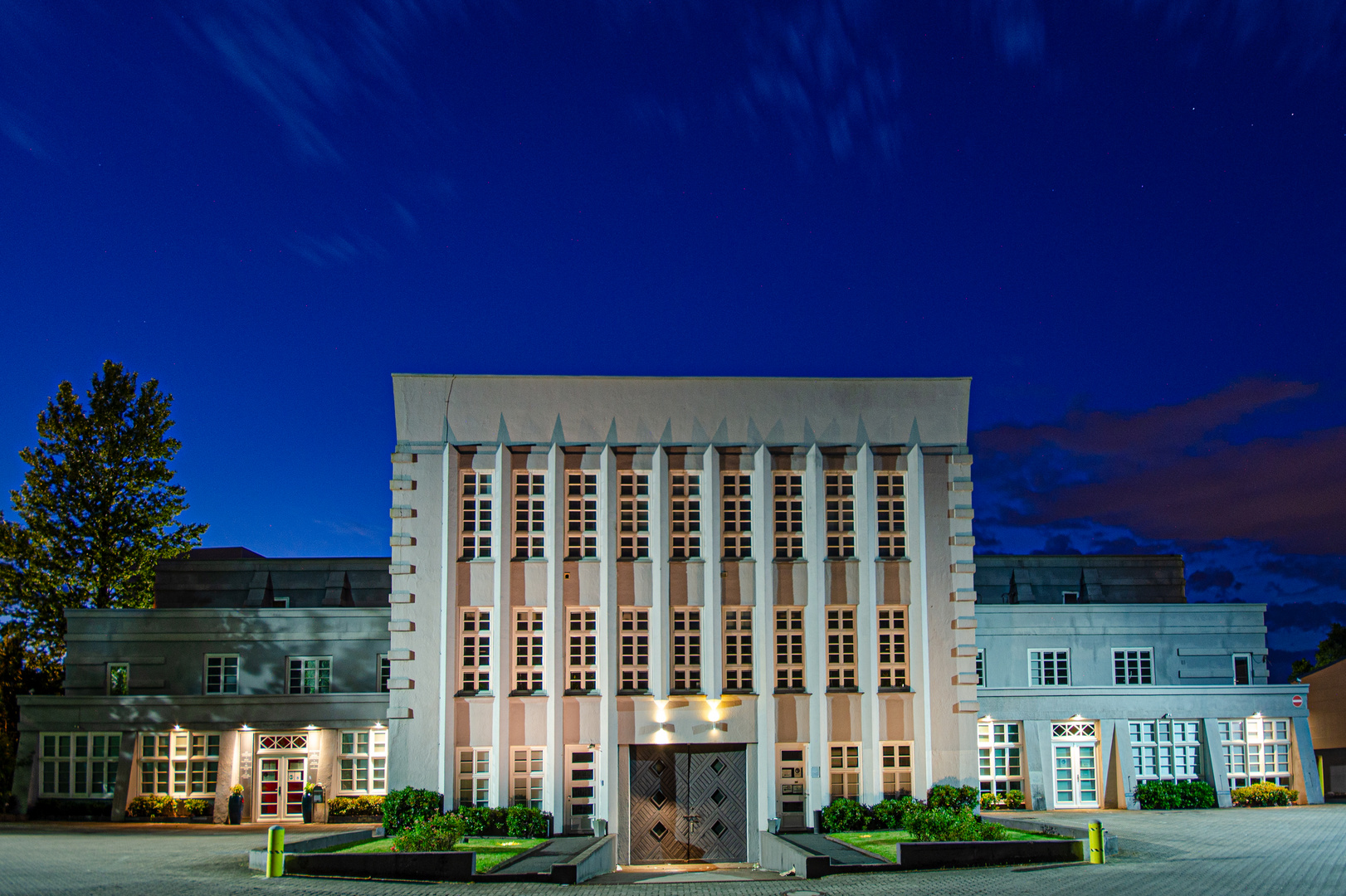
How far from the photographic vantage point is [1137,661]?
40.5m

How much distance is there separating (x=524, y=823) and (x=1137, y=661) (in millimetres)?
24157

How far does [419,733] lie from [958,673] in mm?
13141

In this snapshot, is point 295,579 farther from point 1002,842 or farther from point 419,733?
point 1002,842

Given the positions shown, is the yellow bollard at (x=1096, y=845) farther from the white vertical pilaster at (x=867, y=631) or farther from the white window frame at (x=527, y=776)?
the white window frame at (x=527, y=776)

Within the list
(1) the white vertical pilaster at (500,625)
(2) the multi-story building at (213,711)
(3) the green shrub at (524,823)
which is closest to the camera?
(3) the green shrub at (524,823)

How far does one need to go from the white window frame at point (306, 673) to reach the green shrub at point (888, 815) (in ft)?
62.7

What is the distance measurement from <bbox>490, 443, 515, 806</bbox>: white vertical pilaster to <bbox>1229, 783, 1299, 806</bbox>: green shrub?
2450 cm

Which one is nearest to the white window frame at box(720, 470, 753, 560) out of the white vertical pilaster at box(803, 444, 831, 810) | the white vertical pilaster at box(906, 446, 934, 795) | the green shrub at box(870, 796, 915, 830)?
the white vertical pilaster at box(803, 444, 831, 810)

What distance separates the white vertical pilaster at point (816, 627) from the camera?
1093 inches

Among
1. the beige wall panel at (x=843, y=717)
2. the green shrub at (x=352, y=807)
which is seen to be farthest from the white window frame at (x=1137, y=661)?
the green shrub at (x=352, y=807)

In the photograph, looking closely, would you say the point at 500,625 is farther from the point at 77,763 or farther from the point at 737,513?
the point at 77,763

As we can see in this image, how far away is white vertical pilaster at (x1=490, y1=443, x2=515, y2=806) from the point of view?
27391 mm

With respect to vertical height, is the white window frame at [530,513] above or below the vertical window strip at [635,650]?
above

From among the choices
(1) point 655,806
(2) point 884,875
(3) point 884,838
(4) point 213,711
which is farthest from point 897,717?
(4) point 213,711
